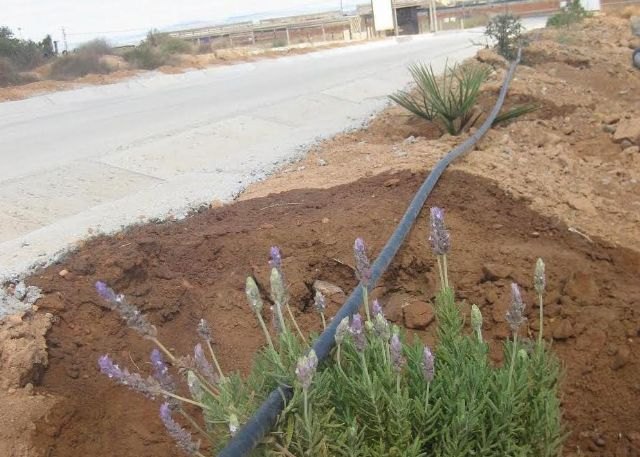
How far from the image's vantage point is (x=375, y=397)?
237 cm

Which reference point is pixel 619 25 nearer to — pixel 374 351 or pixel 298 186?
pixel 298 186

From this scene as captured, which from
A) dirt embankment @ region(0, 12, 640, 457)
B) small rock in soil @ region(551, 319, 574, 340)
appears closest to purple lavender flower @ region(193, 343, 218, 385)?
dirt embankment @ region(0, 12, 640, 457)

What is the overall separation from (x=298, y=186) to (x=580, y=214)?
2.42 meters

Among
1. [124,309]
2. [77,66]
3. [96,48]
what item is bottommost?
[124,309]

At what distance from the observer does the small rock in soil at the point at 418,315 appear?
4.02 metres

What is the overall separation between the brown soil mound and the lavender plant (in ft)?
2.61

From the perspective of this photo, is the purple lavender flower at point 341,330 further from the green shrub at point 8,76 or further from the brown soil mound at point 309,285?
the green shrub at point 8,76

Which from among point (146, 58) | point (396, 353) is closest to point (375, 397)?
point (396, 353)

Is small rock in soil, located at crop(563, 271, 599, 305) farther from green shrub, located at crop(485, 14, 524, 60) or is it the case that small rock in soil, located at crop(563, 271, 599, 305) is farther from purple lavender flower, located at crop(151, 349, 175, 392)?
green shrub, located at crop(485, 14, 524, 60)

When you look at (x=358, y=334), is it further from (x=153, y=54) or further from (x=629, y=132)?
(x=153, y=54)


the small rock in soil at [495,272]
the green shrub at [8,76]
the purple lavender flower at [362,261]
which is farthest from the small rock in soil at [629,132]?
the green shrub at [8,76]

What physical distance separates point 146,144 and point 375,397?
867cm

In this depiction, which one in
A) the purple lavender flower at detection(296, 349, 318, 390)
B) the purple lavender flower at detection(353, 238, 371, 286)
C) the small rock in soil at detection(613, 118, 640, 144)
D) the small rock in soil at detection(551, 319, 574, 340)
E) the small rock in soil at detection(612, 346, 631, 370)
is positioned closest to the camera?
the purple lavender flower at detection(296, 349, 318, 390)

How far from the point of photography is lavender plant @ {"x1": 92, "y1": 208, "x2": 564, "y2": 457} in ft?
7.61
